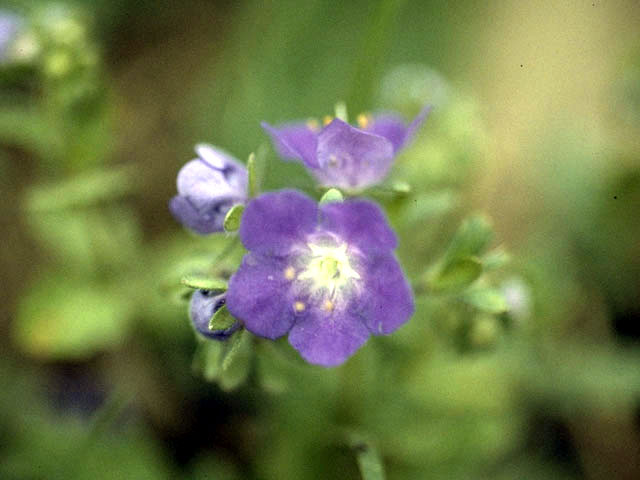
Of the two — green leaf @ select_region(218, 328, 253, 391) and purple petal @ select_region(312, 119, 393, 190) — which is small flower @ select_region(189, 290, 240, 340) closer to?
green leaf @ select_region(218, 328, 253, 391)

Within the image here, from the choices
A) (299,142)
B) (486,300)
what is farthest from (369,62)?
(486,300)

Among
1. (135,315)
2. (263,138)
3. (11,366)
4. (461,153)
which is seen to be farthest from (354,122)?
(11,366)

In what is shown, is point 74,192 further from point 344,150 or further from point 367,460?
point 367,460

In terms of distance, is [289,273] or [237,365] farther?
[237,365]

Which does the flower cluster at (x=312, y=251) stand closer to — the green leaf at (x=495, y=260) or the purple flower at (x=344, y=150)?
the purple flower at (x=344, y=150)

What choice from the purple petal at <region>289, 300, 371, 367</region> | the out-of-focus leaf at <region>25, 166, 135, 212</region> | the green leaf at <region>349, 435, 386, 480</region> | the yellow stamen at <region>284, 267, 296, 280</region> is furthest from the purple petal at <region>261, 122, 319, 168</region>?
the out-of-focus leaf at <region>25, 166, 135, 212</region>

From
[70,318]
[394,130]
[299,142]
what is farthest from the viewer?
[70,318]
